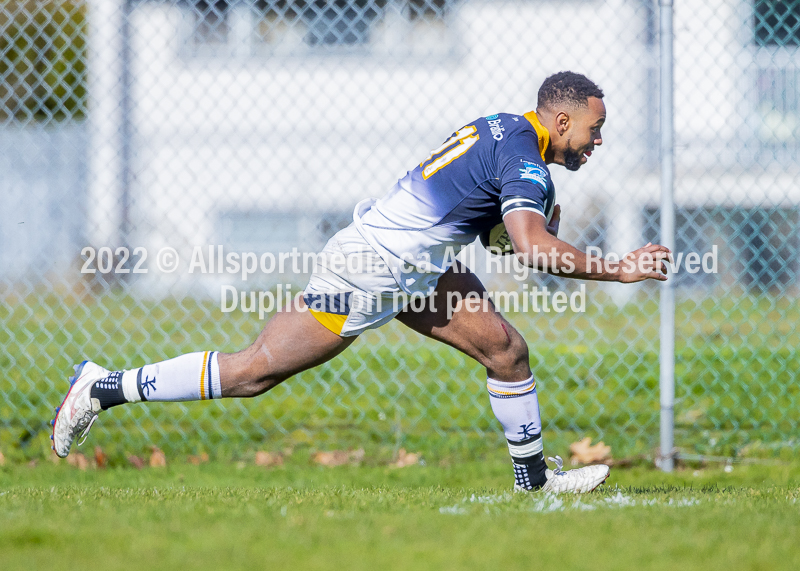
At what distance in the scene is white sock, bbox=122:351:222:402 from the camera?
316 centimetres

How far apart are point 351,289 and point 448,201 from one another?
51 cm

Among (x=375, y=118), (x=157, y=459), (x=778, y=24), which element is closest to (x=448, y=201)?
(x=157, y=459)

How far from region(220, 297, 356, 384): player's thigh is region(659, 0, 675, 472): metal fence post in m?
1.77

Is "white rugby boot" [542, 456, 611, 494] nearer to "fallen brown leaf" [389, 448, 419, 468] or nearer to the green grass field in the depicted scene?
the green grass field

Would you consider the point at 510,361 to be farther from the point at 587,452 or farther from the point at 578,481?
the point at 587,452

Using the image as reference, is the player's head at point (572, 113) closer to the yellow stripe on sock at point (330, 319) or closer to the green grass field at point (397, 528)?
the yellow stripe on sock at point (330, 319)

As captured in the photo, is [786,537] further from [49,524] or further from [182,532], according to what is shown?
[49,524]

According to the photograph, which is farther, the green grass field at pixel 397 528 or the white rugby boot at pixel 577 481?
the white rugby boot at pixel 577 481

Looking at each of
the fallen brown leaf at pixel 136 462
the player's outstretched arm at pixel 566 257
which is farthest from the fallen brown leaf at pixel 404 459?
the player's outstretched arm at pixel 566 257

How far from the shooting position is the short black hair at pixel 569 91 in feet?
10.1

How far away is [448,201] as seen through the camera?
10.0 feet

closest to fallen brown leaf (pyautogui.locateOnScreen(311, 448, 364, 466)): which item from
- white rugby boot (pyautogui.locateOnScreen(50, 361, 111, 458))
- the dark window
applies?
white rugby boot (pyautogui.locateOnScreen(50, 361, 111, 458))

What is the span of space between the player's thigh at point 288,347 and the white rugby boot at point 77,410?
1.90 feet

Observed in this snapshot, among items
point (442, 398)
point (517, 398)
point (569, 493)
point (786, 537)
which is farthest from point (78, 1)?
point (786, 537)
